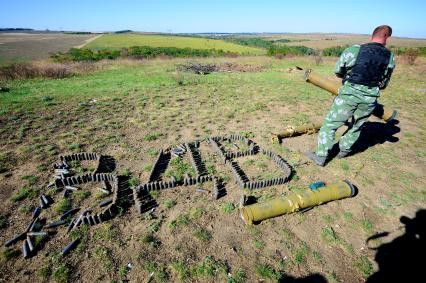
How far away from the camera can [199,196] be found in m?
5.86

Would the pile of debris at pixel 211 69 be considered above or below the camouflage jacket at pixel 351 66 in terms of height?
below

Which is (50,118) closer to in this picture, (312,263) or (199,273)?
(199,273)

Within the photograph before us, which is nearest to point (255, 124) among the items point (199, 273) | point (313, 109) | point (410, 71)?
point (313, 109)

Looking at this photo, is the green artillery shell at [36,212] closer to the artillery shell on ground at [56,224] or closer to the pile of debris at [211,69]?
the artillery shell on ground at [56,224]

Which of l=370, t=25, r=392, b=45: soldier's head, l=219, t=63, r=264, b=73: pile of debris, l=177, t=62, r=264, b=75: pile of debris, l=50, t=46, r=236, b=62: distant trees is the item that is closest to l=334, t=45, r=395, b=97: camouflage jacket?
l=370, t=25, r=392, b=45: soldier's head

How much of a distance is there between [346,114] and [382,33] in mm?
1974

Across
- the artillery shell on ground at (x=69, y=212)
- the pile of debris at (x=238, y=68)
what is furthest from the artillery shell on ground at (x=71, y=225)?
the pile of debris at (x=238, y=68)

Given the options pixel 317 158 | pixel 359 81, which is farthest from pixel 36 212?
pixel 359 81

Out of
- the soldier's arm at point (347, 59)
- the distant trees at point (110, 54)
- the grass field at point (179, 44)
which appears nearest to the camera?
the soldier's arm at point (347, 59)

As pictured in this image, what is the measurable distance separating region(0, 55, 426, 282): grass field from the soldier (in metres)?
1.10

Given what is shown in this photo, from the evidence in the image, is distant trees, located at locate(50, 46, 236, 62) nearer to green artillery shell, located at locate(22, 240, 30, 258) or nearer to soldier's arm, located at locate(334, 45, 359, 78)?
soldier's arm, located at locate(334, 45, 359, 78)

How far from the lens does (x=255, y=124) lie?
10.6 meters

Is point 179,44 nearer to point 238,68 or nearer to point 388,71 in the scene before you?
point 238,68

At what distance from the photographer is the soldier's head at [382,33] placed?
585 cm
